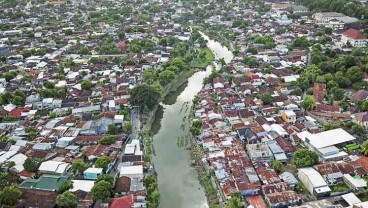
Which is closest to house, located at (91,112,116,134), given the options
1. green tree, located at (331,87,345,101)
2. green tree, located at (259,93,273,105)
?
green tree, located at (259,93,273,105)

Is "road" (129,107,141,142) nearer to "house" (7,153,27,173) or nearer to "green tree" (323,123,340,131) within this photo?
"house" (7,153,27,173)

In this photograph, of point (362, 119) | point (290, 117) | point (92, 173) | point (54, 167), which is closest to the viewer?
point (92, 173)

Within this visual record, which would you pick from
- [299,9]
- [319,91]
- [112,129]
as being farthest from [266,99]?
[299,9]

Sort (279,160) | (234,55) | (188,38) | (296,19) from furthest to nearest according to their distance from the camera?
(296,19)
(188,38)
(234,55)
(279,160)

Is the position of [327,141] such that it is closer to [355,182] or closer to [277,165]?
[355,182]

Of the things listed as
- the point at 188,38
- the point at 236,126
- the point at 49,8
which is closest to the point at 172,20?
the point at 188,38

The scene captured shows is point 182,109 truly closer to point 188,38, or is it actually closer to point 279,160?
point 279,160
